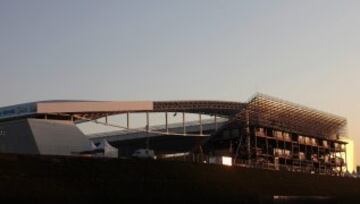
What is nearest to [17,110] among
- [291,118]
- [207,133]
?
[207,133]

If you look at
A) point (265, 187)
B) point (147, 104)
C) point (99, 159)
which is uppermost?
point (147, 104)

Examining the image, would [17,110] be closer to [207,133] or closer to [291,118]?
[207,133]

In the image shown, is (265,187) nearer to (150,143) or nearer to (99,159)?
(99,159)

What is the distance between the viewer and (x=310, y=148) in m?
146

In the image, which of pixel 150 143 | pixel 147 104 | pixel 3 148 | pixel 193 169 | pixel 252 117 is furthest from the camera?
pixel 150 143

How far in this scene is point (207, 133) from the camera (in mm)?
135625

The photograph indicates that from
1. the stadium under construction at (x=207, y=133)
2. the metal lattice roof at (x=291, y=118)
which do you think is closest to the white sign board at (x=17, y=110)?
the stadium under construction at (x=207, y=133)

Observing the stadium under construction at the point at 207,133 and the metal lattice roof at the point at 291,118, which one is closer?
the stadium under construction at the point at 207,133

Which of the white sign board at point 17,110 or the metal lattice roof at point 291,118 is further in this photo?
the metal lattice roof at point 291,118

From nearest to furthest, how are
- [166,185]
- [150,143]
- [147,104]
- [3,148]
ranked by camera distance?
[166,185] < [3,148] < [147,104] < [150,143]

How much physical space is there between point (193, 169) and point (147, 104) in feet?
103

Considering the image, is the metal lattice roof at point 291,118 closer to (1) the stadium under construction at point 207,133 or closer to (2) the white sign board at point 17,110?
(1) the stadium under construction at point 207,133

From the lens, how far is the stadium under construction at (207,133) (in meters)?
97.6

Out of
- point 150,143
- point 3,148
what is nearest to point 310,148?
point 150,143
